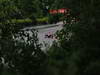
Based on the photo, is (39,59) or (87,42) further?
(39,59)

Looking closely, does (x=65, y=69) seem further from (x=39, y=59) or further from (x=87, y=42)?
(x=39, y=59)

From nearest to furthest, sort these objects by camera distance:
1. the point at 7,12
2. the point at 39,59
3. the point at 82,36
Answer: the point at 82,36 → the point at 39,59 → the point at 7,12

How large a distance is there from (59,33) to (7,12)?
1131 mm

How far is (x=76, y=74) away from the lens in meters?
1.07

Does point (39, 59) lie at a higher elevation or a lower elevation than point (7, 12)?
lower

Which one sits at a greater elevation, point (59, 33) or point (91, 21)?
point (91, 21)

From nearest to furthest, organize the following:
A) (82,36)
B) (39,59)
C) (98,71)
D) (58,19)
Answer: (98,71)
(82,36)
(39,59)
(58,19)

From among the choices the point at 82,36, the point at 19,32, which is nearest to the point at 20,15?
the point at 19,32

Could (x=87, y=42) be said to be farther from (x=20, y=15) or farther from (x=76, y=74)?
(x=20, y=15)

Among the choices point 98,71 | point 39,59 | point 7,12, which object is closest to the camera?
point 98,71

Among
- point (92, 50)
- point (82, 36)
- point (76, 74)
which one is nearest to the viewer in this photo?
point (76, 74)

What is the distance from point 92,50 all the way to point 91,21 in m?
0.16

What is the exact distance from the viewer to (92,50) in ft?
4.24

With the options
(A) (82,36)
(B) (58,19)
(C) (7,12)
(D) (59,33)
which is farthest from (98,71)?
(B) (58,19)
